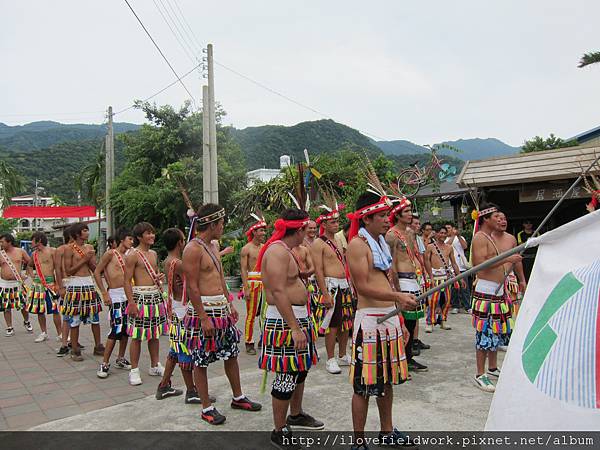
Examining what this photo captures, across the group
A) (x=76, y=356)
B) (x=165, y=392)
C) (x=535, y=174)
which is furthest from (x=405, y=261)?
(x=535, y=174)

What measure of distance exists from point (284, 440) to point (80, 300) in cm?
430

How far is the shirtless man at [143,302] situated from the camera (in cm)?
528

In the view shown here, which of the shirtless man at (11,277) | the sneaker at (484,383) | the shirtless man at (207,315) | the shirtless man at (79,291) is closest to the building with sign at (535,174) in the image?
the sneaker at (484,383)

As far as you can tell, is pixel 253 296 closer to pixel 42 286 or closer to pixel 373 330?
pixel 373 330

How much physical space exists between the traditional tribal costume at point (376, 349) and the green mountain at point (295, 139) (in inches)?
1804

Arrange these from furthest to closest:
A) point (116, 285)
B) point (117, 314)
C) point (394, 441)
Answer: point (116, 285)
point (117, 314)
point (394, 441)

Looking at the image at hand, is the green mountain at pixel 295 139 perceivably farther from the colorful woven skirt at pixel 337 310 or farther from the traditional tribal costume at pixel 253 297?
the colorful woven skirt at pixel 337 310

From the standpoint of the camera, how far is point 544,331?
5.64 feet

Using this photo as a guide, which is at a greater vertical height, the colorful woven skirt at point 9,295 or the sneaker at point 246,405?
the colorful woven skirt at point 9,295

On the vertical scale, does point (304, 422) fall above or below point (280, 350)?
below

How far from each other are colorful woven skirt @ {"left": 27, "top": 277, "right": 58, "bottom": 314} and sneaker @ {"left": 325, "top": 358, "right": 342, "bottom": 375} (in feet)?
16.2

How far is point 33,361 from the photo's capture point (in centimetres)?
657

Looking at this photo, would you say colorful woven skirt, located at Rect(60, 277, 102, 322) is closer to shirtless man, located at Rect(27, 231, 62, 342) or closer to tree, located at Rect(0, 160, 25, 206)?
shirtless man, located at Rect(27, 231, 62, 342)

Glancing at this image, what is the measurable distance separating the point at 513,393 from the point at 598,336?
1.17ft
